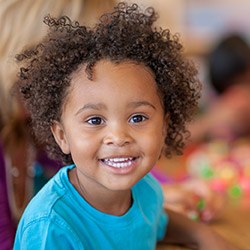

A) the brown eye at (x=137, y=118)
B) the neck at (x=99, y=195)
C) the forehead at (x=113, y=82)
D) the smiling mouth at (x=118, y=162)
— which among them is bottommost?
Answer: the neck at (x=99, y=195)

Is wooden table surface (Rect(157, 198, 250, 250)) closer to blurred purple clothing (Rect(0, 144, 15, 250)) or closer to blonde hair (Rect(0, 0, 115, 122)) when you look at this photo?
blurred purple clothing (Rect(0, 144, 15, 250))

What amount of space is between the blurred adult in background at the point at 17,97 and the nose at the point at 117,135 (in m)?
0.32

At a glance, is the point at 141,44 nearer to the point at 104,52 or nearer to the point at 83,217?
the point at 104,52

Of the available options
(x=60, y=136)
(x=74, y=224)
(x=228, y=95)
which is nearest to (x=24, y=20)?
(x=60, y=136)

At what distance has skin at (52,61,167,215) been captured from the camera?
28.9 inches

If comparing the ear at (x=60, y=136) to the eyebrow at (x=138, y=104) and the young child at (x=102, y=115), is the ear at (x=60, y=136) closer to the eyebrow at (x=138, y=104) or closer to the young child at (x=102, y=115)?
the young child at (x=102, y=115)

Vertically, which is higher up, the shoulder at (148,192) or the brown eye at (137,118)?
the brown eye at (137,118)

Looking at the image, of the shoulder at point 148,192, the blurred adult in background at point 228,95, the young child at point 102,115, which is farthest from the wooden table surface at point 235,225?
the blurred adult in background at point 228,95

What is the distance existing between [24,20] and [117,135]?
1.49 feet

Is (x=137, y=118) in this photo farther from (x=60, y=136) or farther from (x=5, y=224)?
(x=5, y=224)

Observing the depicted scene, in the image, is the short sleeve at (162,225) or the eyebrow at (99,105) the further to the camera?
the short sleeve at (162,225)

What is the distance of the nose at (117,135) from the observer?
0.73 m

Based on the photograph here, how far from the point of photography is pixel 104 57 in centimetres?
76

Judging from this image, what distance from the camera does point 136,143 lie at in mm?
750
